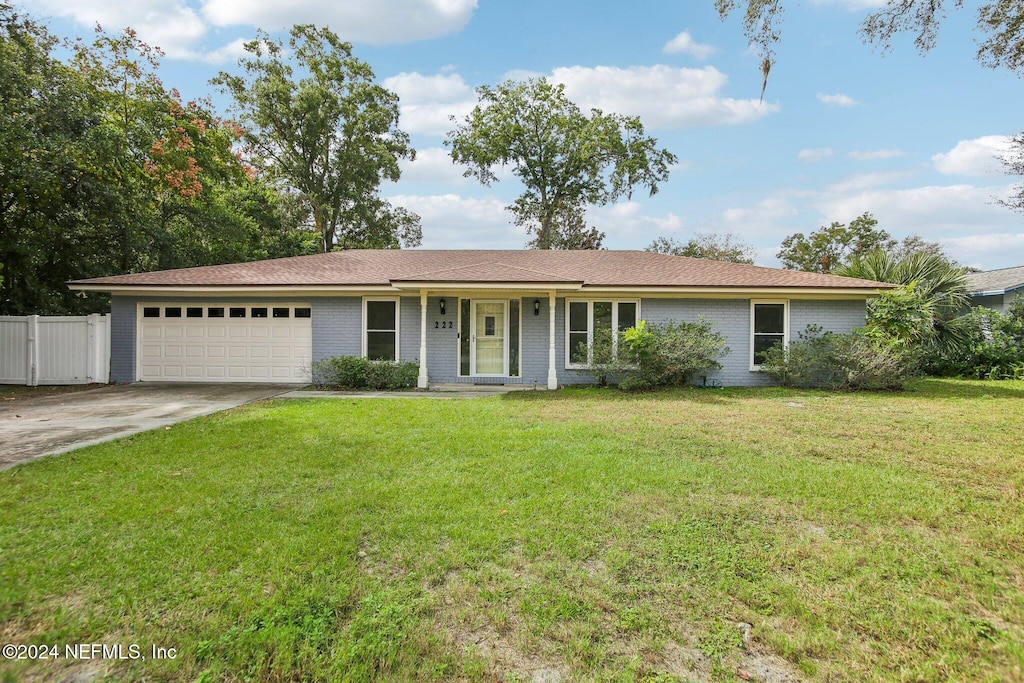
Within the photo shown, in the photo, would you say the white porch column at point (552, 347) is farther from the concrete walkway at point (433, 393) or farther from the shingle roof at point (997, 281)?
the shingle roof at point (997, 281)

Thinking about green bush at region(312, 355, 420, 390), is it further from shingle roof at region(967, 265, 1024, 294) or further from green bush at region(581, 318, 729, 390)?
shingle roof at region(967, 265, 1024, 294)

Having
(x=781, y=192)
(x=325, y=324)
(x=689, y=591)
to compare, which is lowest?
(x=689, y=591)

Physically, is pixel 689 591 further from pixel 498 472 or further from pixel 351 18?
pixel 351 18

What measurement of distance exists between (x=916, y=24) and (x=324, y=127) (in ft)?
86.4

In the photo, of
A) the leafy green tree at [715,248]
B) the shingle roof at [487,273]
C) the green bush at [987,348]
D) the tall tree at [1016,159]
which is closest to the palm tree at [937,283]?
the green bush at [987,348]

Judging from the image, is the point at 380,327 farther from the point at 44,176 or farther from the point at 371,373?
the point at 44,176

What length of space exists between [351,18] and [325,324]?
9957 millimetres

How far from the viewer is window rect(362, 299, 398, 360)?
1226 centimetres

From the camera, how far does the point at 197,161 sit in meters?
19.0

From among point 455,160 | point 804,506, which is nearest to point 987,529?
point 804,506

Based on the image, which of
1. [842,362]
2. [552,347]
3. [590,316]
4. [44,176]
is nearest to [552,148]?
[590,316]

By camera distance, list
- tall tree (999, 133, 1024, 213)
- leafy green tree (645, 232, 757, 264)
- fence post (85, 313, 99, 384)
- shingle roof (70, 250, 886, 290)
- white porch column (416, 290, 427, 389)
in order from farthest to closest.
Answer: leafy green tree (645, 232, 757, 264), tall tree (999, 133, 1024, 213), fence post (85, 313, 99, 384), shingle roof (70, 250, 886, 290), white porch column (416, 290, 427, 389)

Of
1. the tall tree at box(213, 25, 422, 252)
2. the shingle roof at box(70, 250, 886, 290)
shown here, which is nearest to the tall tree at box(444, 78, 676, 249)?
the tall tree at box(213, 25, 422, 252)

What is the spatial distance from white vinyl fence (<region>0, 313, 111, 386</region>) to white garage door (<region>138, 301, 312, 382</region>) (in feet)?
3.54
